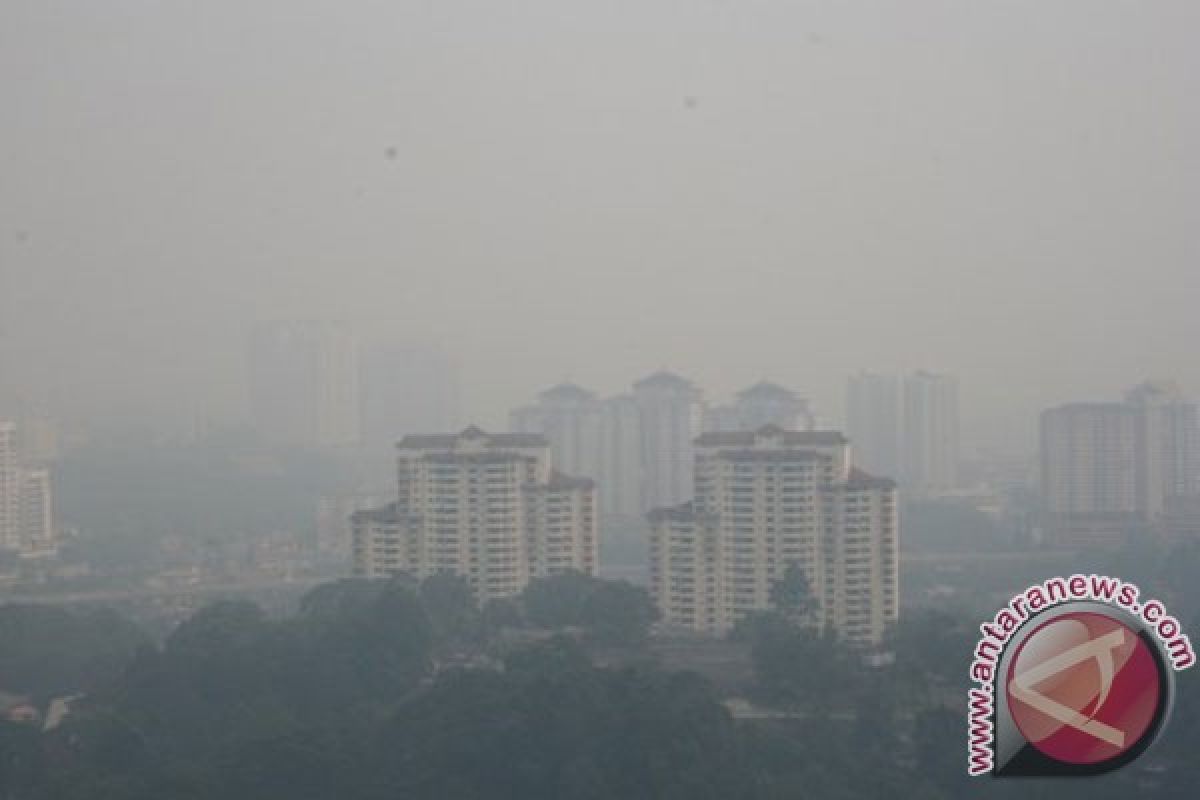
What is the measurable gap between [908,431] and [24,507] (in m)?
8.15

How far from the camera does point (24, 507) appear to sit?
51.0 feet

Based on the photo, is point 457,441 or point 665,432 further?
point 665,432

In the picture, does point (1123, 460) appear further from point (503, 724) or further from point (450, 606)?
point (503, 724)

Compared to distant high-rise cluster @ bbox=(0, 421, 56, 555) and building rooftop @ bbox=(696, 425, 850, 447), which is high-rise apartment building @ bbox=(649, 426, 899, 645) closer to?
building rooftop @ bbox=(696, 425, 850, 447)

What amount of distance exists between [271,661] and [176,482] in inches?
332

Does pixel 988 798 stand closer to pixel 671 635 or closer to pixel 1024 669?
pixel 1024 669

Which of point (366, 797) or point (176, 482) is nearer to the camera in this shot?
point (366, 797)

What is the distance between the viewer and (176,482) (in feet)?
55.0

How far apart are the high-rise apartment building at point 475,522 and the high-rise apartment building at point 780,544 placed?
33.2 inches

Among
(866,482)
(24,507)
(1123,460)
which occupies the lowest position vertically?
(24,507)

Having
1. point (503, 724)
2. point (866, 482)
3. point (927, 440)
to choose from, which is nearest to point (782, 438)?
point (866, 482)

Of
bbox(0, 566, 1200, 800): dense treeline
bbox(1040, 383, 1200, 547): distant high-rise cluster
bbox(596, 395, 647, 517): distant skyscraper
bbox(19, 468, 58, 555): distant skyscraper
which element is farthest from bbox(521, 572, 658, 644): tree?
bbox(1040, 383, 1200, 547): distant high-rise cluster

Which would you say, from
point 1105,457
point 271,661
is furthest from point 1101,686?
point 1105,457

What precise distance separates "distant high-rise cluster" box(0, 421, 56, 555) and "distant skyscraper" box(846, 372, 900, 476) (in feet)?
23.6
